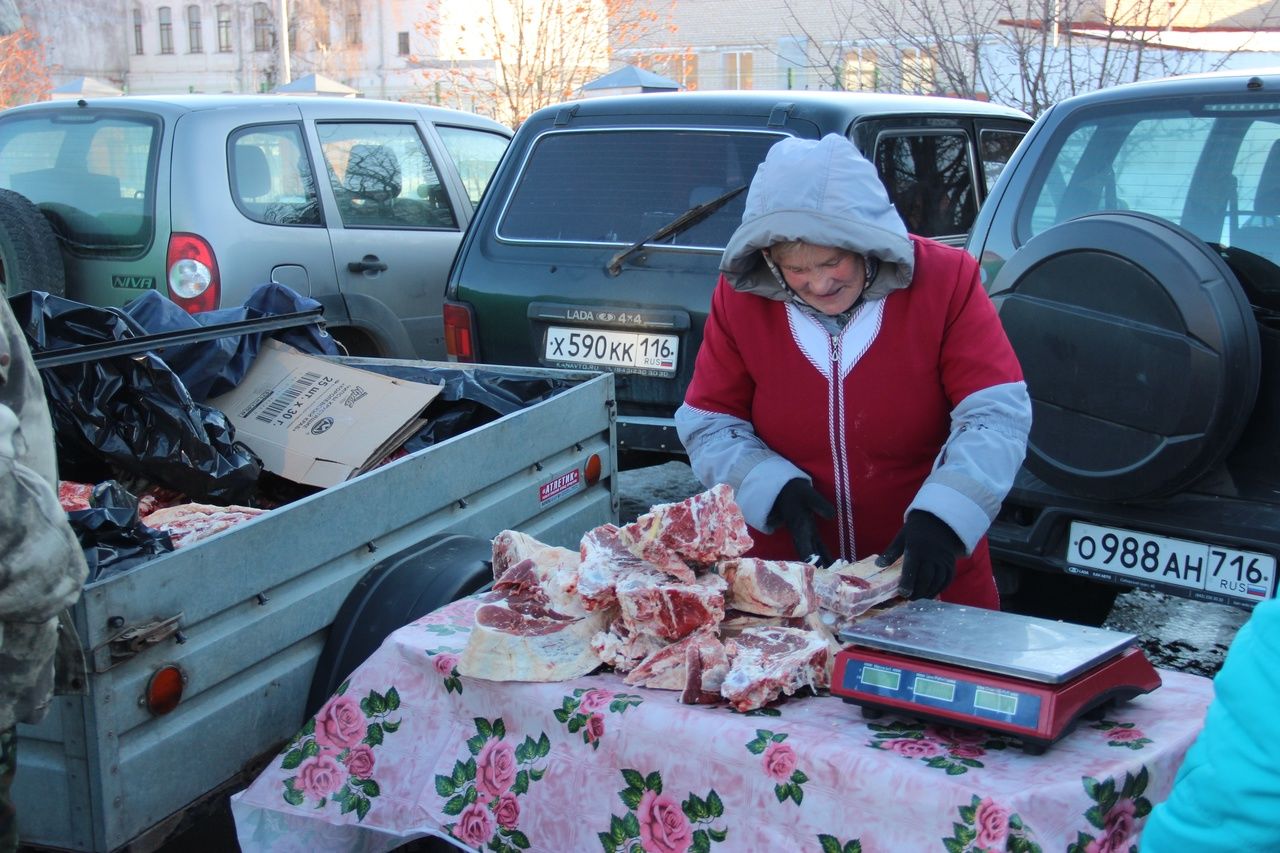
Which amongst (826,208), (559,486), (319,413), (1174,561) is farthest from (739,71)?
(826,208)

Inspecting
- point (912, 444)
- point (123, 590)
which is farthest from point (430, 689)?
point (912, 444)

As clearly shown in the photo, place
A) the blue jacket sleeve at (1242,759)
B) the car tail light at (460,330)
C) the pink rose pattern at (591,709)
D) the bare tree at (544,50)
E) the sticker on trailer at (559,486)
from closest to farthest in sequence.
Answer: the blue jacket sleeve at (1242,759) < the pink rose pattern at (591,709) < the sticker on trailer at (559,486) < the car tail light at (460,330) < the bare tree at (544,50)

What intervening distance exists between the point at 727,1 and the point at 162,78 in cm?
2267

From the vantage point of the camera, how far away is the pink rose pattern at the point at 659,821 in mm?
2061

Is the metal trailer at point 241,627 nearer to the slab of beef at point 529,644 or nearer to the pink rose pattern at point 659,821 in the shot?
the slab of beef at point 529,644

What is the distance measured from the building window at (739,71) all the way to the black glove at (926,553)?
37.3 metres

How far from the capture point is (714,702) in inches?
84.5

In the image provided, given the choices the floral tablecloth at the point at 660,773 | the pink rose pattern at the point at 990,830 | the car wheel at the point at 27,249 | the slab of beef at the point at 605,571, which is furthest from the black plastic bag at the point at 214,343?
the pink rose pattern at the point at 990,830

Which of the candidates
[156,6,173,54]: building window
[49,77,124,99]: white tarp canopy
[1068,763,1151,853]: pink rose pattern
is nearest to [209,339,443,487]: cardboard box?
[1068,763,1151,853]: pink rose pattern

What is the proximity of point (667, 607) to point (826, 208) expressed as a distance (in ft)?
2.70

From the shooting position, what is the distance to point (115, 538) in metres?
Answer: 2.90

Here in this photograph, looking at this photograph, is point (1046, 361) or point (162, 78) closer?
point (1046, 361)

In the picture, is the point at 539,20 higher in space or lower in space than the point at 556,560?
higher

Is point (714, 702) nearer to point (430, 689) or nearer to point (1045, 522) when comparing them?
point (430, 689)
